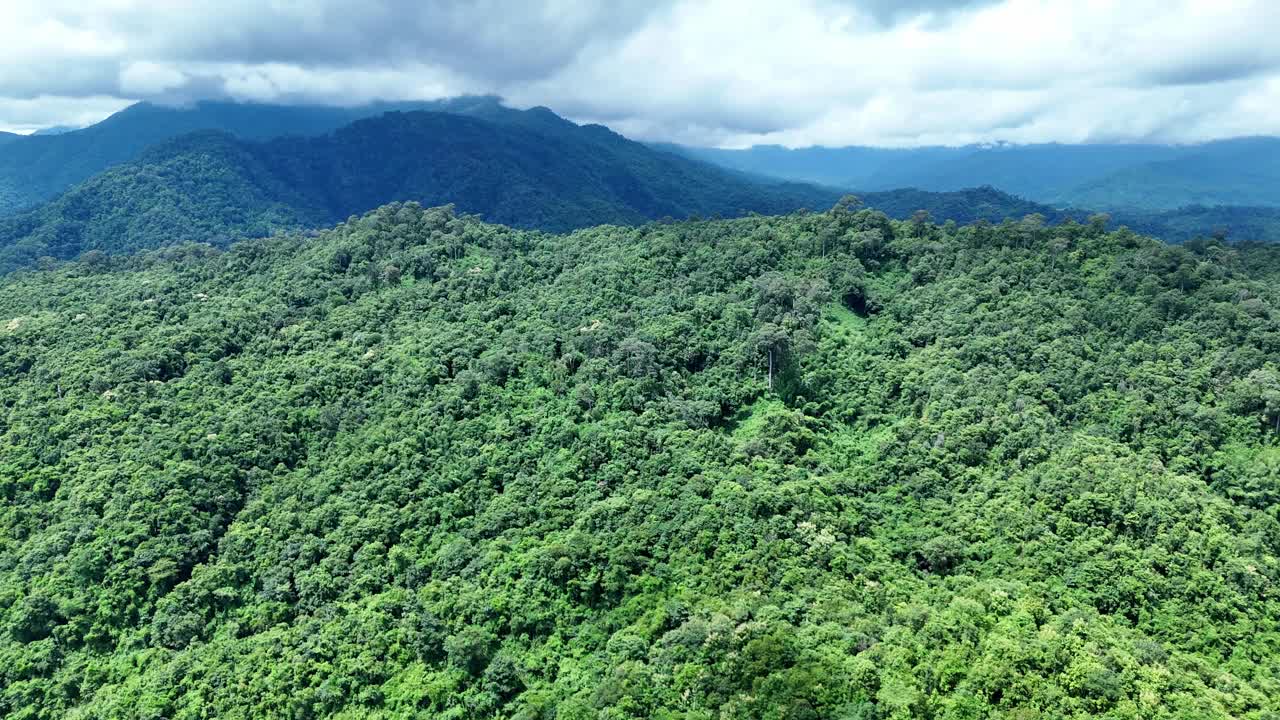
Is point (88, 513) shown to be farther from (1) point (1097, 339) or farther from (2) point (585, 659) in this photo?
(1) point (1097, 339)

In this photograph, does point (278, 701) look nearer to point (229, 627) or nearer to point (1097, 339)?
point (229, 627)

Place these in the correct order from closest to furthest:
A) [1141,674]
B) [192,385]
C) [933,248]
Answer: [1141,674] < [192,385] < [933,248]

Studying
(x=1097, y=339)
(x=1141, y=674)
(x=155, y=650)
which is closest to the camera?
(x=1141, y=674)

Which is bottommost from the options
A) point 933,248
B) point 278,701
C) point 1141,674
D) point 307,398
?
point 278,701

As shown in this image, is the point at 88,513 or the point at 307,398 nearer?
the point at 88,513

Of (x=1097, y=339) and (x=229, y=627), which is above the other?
(x=1097, y=339)

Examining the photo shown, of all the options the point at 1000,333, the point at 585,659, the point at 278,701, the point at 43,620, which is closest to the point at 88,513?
the point at 43,620

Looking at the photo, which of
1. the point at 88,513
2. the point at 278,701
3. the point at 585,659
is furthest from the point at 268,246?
the point at 585,659
